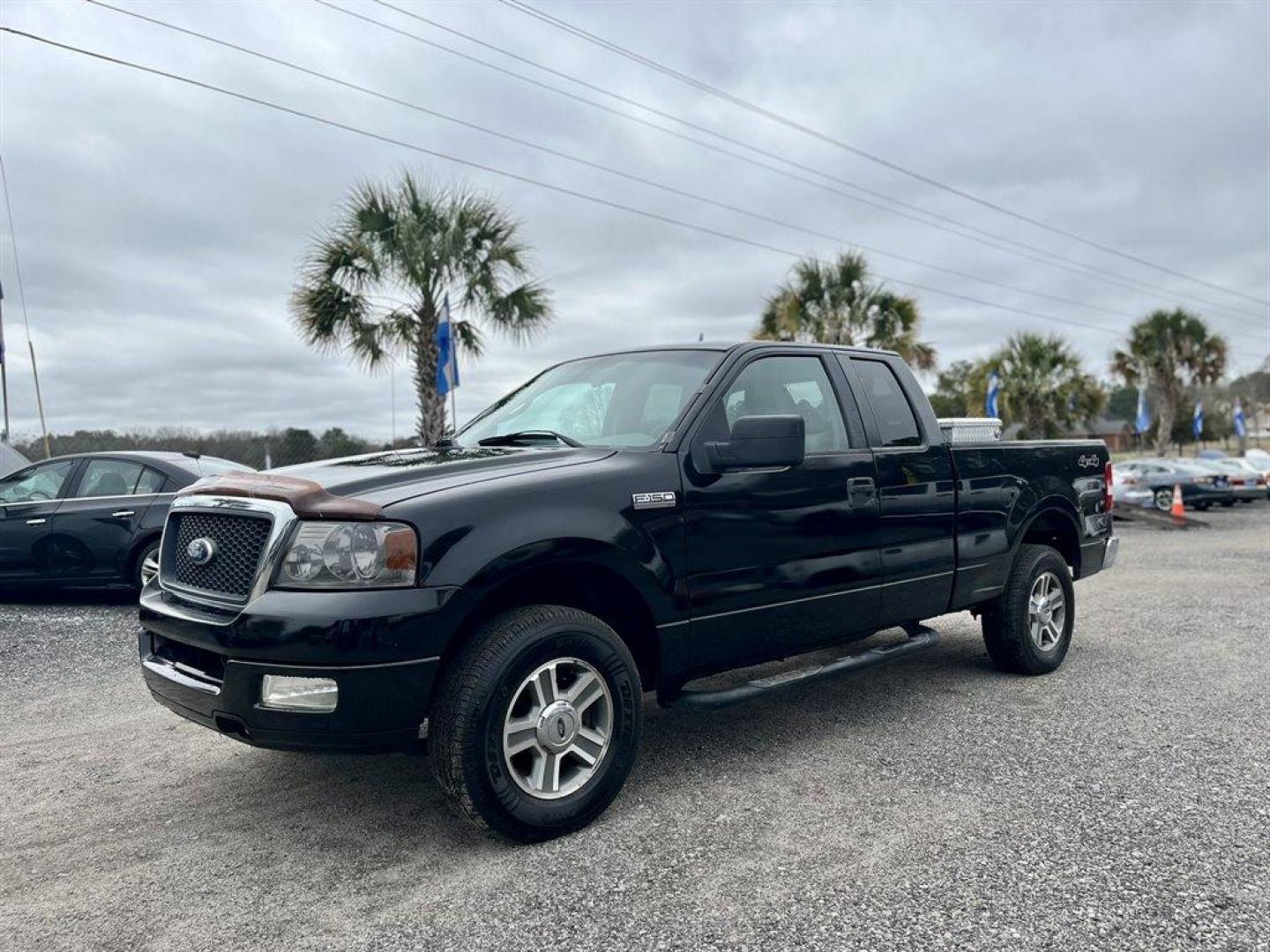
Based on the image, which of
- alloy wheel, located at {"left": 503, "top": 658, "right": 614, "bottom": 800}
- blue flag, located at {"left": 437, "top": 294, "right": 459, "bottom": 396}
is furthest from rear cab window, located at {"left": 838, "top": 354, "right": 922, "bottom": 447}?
blue flag, located at {"left": 437, "top": 294, "right": 459, "bottom": 396}

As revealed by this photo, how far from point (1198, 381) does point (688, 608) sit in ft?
145

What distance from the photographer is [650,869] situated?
3.17 meters

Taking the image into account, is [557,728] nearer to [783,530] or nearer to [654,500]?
[654,500]

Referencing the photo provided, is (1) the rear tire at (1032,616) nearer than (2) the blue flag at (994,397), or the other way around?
(1) the rear tire at (1032,616)

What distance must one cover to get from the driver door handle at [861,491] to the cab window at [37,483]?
751 cm

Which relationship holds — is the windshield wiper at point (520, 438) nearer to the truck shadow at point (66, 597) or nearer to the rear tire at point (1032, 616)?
the rear tire at point (1032, 616)

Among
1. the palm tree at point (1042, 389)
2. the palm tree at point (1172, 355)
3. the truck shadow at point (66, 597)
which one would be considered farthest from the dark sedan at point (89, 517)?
the palm tree at point (1172, 355)

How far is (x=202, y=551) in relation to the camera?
3.45m

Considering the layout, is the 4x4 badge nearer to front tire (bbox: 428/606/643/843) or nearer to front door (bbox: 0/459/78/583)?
front tire (bbox: 428/606/643/843)

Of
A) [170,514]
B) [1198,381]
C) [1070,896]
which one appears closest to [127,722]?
[170,514]

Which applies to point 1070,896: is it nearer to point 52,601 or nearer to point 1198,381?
point 52,601

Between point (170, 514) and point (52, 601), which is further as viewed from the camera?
point (52, 601)

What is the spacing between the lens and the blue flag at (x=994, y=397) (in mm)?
29078

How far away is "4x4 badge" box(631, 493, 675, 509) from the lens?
3668 mm
